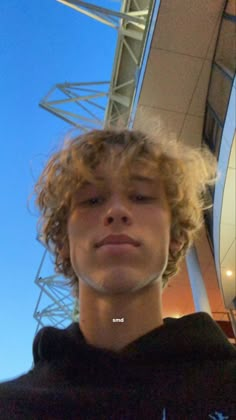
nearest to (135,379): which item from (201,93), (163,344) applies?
(163,344)

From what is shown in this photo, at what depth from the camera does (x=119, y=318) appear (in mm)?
1443

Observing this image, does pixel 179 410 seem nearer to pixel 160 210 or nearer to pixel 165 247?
pixel 165 247

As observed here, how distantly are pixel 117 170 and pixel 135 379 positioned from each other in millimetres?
790

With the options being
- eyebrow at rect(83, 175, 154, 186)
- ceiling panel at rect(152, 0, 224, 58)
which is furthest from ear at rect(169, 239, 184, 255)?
ceiling panel at rect(152, 0, 224, 58)

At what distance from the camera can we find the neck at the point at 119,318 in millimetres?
1438

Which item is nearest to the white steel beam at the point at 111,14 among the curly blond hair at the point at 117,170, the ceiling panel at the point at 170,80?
the ceiling panel at the point at 170,80

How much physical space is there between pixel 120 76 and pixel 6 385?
10641mm

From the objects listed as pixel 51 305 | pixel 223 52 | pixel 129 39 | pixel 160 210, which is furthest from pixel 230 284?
pixel 51 305

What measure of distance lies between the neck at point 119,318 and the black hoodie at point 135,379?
0.05 metres

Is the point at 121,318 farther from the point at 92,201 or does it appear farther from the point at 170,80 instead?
the point at 170,80

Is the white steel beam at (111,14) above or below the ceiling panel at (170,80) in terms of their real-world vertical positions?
above

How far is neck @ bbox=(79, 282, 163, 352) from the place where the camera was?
144 centimetres

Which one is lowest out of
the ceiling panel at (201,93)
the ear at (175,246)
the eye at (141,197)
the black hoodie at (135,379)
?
the black hoodie at (135,379)

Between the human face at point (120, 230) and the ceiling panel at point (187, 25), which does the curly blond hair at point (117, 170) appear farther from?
the ceiling panel at point (187, 25)
